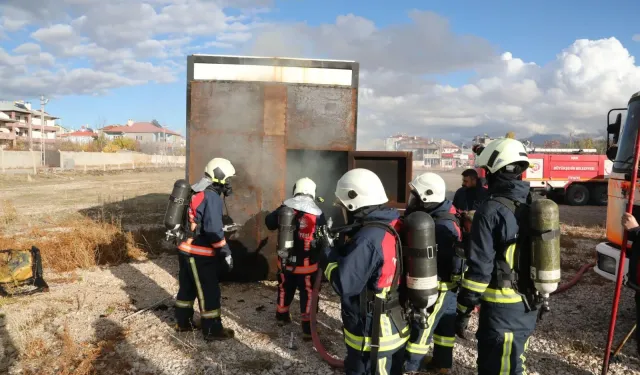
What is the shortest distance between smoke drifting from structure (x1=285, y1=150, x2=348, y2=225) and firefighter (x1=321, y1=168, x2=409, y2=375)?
3957 millimetres

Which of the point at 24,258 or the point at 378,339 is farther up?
the point at 378,339

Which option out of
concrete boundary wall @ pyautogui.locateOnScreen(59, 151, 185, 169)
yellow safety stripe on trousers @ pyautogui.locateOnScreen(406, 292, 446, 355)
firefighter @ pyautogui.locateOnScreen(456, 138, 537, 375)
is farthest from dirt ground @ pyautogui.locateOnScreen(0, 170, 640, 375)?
concrete boundary wall @ pyautogui.locateOnScreen(59, 151, 185, 169)

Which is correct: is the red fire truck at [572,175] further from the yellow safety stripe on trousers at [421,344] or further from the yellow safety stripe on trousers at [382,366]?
the yellow safety stripe on trousers at [382,366]

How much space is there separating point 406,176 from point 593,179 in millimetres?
15291

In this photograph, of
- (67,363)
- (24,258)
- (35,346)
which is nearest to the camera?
(67,363)

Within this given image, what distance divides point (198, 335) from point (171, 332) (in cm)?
33

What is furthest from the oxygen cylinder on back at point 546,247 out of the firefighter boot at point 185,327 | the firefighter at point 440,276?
the firefighter boot at point 185,327

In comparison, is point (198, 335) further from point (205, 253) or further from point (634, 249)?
point (634, 249)

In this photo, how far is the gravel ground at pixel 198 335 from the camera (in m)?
3.82

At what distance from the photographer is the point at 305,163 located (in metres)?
6.71

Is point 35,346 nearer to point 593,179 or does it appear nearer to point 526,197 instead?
point 526,197

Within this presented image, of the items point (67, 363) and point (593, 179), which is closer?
point (67, 363)

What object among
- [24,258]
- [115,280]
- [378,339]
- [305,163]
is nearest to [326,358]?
[378,339]

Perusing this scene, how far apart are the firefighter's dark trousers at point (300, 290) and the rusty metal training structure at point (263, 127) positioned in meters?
1.50
